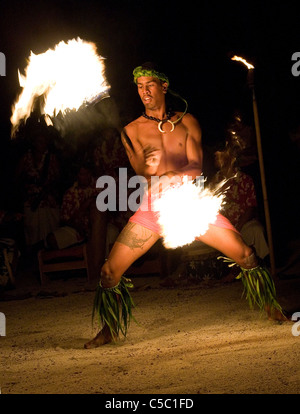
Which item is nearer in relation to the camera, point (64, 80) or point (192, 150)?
point (192, 150)

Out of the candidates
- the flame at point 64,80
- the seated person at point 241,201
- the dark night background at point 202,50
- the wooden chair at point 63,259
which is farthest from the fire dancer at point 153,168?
the dark night background at point 202,50

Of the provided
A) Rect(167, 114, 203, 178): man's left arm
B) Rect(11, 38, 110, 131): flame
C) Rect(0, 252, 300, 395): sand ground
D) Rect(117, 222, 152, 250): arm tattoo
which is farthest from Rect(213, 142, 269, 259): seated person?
Rect(117, 222, 152, 250): arm tattoo

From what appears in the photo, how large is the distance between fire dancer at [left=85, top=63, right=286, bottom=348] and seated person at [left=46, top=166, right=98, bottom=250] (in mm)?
3164

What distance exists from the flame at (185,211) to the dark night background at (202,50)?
3551 mm

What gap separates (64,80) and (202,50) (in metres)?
3.68

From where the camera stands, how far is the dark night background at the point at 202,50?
7.84m

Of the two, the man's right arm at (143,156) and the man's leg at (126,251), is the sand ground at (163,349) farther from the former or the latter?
Result: the man's right arm at (143,156)

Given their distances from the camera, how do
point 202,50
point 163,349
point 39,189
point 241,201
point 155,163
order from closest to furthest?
point 163,349 < point 155,163 < point 241,201 < point 39,189 < point 202,50

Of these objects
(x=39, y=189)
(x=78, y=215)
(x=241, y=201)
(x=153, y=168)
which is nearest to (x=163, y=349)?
(x=153, y=168)

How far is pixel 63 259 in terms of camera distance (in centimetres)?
761

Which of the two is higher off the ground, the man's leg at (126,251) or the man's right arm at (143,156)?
the man's right arm at (143,156)

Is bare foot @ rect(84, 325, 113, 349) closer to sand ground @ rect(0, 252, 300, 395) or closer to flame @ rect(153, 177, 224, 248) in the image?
sand ground @ rect(0, 252, 300, 395)

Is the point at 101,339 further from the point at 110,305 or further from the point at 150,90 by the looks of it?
the point at 150,90
